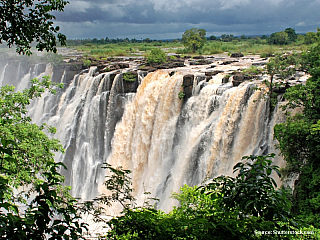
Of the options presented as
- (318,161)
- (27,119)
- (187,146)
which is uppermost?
(27,119)

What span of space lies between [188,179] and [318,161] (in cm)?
642

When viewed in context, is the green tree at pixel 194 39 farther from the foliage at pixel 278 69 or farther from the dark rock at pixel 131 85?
the foliage at pixel 278 69

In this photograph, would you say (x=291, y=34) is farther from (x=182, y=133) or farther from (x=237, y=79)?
(x=182, y=133)

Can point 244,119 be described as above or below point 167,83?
below

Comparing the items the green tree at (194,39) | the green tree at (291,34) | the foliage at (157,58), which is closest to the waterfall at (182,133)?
the foliage at (157,58)

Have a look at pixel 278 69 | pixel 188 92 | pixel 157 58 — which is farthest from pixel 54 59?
pixel 278 69

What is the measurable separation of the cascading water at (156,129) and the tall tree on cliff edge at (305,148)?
5.74 ft

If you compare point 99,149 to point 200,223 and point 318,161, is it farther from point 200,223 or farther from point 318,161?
point 200,223

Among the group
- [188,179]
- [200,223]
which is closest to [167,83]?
[188,179]

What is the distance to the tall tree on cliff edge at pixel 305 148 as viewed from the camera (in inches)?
360

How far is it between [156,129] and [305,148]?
30.5ft

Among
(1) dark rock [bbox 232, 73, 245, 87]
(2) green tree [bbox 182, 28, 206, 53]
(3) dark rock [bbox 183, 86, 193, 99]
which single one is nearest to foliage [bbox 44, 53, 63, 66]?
(2) green tree [bbox 182, 28, 206, 53]

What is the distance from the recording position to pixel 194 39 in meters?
36.9

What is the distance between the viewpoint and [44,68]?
105 feet
